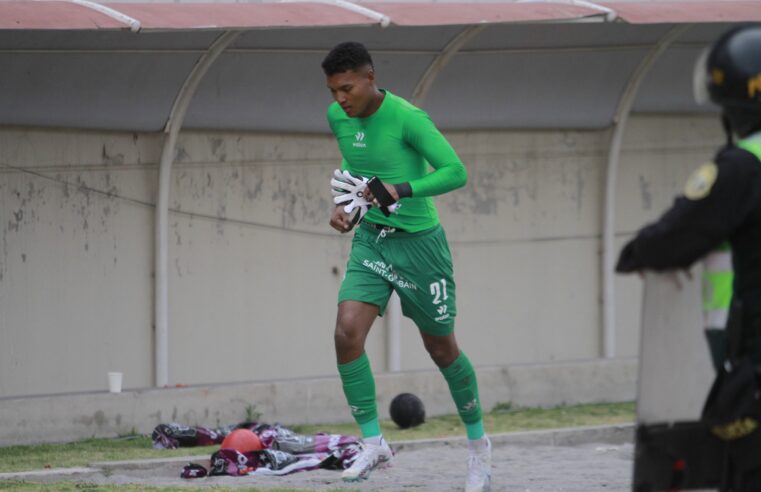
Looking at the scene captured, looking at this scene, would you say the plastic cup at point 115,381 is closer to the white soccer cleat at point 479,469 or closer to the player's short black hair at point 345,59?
the white soccer cleat at point 479,469

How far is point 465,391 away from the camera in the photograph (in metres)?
7.77

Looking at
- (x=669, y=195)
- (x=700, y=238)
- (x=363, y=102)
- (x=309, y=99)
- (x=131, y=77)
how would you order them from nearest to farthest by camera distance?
(x=700, y=238), (x=363, y=102), (x=131, y=77), (x=309, y=99), (x=669, y=195)

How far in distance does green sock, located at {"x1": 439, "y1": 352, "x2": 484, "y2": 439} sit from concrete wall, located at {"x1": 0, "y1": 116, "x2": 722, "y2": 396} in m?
3.93

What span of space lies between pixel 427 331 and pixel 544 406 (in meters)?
4.42

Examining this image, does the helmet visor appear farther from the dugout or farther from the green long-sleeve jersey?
the dugout

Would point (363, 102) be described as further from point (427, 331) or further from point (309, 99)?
point (309, 99)

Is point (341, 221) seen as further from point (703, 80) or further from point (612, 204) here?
point (612, 204)

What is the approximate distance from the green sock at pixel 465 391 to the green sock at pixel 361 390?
0.41 m

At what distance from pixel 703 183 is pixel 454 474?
15.4ft

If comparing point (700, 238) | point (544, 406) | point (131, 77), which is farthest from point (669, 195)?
point (700, 238)

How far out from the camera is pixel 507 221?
12633 millimetres

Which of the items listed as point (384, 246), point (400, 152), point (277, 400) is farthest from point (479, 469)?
point (277, 400)

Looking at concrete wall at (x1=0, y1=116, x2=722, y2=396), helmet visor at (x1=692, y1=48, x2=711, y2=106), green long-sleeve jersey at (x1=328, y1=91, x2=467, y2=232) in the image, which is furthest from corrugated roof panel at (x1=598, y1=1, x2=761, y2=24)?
helmet visor at (x1=692, y1=48, x2=711, y2=106)

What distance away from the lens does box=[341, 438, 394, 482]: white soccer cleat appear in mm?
7543
